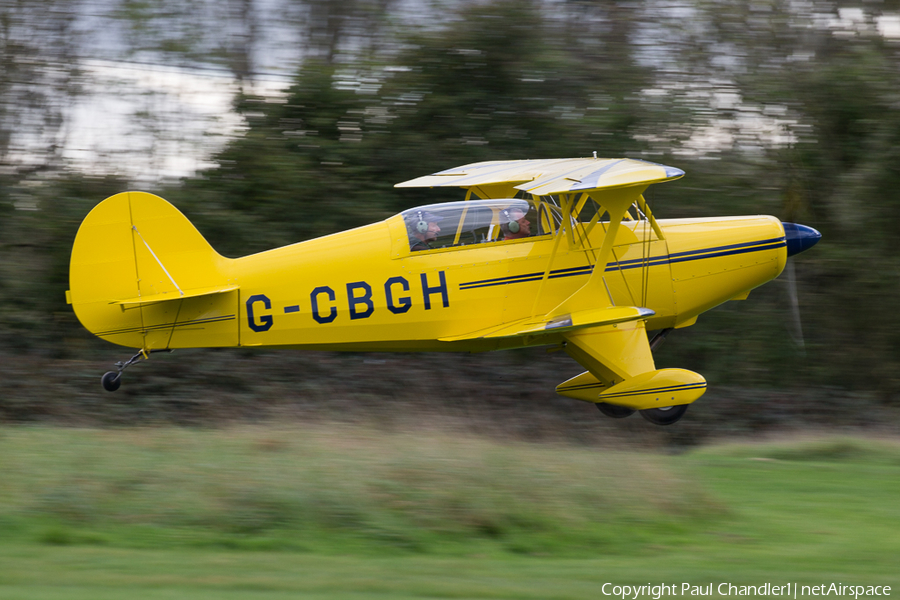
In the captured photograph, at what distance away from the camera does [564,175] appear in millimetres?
7945

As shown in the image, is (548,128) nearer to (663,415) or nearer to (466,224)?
(466,224)

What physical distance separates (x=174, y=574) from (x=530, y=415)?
6.39 m

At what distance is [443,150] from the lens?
12477mm

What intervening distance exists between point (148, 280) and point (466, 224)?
130 inches

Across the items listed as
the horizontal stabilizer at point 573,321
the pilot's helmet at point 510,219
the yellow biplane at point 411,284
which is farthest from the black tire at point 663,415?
the pilot's helmet at point 510,219

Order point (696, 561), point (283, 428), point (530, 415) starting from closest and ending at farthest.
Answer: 1. point (696, 561)
2. point (283, 428)
3. point (530, 415)

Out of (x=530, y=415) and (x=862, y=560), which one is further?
(x=530, y=415)

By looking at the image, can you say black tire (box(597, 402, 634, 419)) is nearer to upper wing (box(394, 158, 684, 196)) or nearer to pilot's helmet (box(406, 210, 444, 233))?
upper wing (box(394, 158, 684, 196))

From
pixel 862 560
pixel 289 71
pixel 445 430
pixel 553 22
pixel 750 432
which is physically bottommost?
pixel 750 432

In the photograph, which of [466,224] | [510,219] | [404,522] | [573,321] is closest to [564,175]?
[510,219]

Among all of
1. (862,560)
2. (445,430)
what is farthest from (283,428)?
(862,560)

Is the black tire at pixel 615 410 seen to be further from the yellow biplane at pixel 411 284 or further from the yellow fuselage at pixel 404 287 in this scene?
the yellow fuselage at pixel 404 287

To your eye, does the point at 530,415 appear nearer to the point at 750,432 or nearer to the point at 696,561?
the point at 750,432

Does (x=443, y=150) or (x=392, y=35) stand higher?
(x=392, y=35)
